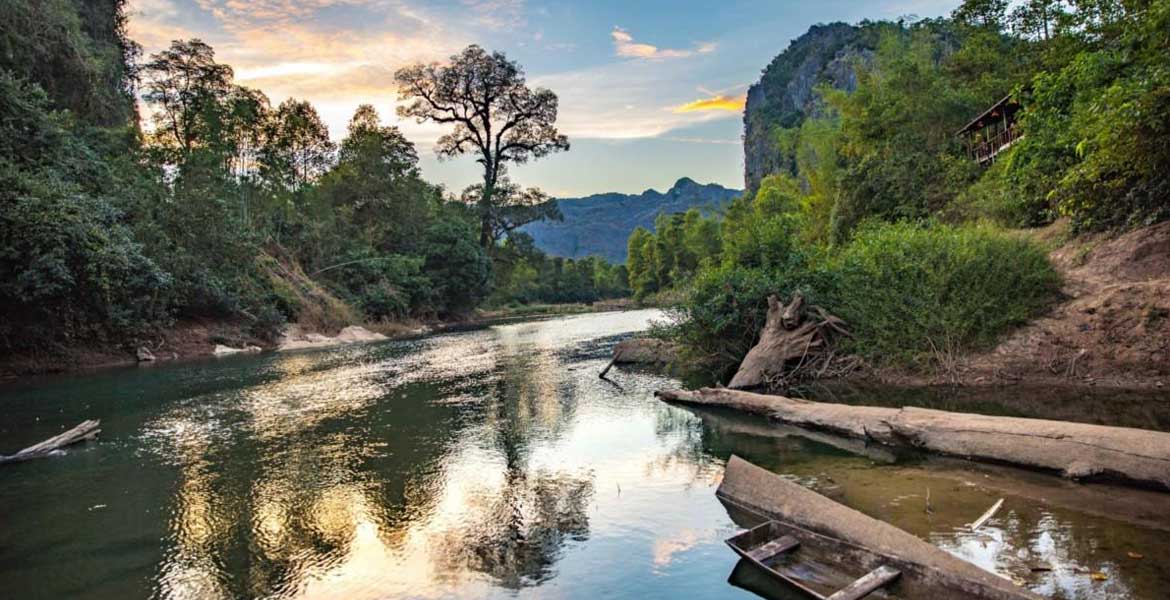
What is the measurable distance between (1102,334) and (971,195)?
12.3m

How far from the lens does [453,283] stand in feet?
166

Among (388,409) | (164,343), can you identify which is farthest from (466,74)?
(388,409)

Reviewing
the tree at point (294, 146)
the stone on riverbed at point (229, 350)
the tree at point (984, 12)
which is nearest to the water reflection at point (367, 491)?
the stone on riverbed at point (229, 350)

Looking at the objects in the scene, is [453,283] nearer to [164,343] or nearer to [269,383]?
[164,343]

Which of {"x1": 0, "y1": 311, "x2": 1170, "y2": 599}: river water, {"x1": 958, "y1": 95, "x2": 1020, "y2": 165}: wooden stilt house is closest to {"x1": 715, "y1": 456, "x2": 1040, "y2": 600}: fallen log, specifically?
{"x1": 0, "y1": 311, "x2": 1170, "y2": 599}: river water

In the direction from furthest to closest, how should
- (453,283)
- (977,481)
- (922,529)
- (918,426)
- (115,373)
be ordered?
(453,283), (115,373), (918,426), (977,481), (922,529)

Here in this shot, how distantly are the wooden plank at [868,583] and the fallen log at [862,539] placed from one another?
0.31 feet

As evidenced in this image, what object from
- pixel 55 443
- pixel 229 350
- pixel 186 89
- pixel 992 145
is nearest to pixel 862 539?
pixel 55 443

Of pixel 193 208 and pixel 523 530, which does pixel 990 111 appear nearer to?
pixel 523 530

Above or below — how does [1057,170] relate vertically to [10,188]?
below

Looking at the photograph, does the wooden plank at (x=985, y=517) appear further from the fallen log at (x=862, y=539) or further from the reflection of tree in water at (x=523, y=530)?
the reflection of tree in water at (x=523, y=530)

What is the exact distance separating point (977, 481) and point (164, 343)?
93.0ft

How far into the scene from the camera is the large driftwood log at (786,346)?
13484mm

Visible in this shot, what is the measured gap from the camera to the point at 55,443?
10648 mm
